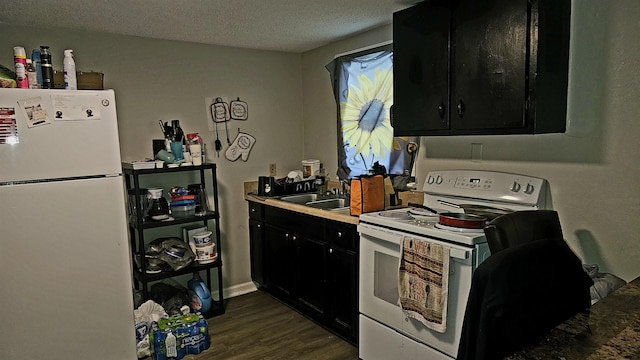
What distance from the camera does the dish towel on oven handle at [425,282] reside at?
1.91 m

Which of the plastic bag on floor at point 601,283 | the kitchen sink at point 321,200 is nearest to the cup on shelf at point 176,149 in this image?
the kitchen sink at point 321,200

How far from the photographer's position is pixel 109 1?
7.35 feet

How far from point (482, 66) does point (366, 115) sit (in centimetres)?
129

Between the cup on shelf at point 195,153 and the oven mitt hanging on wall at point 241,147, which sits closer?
the cup on shelf at point 195,153

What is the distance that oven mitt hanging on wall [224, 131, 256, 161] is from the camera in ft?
11.7

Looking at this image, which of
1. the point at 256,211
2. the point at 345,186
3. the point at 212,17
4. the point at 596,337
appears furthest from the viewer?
the point at 256,211

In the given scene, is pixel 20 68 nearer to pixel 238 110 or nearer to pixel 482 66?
pixel 238 110

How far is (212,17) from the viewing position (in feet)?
8.49

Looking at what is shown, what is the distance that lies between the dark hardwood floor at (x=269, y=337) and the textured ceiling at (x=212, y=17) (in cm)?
218

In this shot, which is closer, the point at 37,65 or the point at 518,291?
the point at 518,291

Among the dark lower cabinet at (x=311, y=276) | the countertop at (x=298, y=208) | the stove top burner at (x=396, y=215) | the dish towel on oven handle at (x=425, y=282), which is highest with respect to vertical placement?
the stove top burner at (x=396, y=215)

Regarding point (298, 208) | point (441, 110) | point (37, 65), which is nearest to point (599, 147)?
point (441, 110)

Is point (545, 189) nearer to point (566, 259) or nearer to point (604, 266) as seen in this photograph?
point (604, 266)

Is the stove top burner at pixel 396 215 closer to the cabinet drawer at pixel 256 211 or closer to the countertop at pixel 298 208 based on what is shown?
the countertop at pixel 298 208
